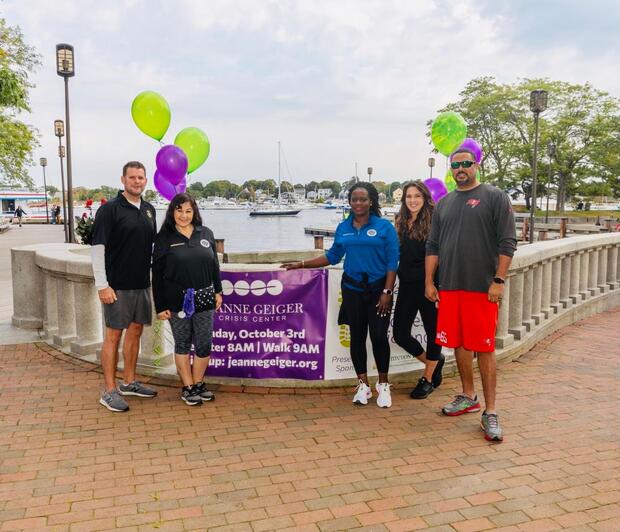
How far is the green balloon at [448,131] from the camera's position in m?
7.16

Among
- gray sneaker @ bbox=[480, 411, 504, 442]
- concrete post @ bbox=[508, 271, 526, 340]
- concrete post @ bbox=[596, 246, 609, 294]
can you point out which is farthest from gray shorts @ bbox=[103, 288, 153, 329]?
concrete post @ bbox=[596, 246, 609, 294]

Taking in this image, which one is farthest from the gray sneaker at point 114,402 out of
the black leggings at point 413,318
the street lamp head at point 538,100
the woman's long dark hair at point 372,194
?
the street lamp head at point 538,100

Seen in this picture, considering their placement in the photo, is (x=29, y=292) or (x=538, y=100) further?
(x=538, y=100)

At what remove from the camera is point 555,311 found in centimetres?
789

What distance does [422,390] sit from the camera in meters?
4.95

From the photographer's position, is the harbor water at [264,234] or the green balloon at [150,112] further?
the harbor water at [264,234]

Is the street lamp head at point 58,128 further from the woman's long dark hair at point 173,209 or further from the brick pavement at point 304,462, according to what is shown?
the woman's long dark hair at point 173,209

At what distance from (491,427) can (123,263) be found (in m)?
3.04

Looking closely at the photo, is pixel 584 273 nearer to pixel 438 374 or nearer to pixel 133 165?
pixel 438 374

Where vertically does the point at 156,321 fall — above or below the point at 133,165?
below

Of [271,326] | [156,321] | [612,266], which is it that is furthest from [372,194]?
[612,266]

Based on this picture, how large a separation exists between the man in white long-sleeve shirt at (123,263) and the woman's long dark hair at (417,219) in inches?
81.4

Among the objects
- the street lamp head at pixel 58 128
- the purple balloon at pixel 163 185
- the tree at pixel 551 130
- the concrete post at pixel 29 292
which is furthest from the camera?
the tree at pixel 551 130

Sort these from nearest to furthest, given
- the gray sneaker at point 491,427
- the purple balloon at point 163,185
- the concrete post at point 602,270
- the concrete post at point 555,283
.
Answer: the gray sneaker at point 491,427
the purple balloon at point 163,185
the concrete post at point 555,283
the concrete post at point 602,270
